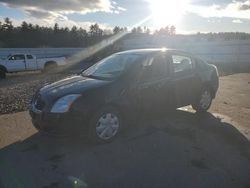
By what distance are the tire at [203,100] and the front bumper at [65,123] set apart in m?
3.46

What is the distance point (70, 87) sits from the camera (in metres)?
5.82

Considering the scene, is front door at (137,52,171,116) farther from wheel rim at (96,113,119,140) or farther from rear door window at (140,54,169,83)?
wheel rim at (96,113,119,140)

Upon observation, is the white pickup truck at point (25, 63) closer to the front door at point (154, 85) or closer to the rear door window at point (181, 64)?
the rear door window at point (181, 64)

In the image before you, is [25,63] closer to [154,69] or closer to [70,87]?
[154,69]

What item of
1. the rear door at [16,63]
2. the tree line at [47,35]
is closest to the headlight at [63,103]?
the rear door at [16,63]

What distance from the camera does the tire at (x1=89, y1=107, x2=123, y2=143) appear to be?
5531mm

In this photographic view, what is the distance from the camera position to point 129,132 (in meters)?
6.45

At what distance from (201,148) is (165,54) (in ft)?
7.41

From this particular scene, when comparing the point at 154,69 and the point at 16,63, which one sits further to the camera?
the point at 16,63

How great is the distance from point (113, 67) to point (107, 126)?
1.43 metres


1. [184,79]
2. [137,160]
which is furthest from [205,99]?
[137,160]

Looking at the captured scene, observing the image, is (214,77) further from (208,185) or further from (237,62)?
(237,62)

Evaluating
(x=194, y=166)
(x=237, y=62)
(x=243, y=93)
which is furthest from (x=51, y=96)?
(x=237, y=62)

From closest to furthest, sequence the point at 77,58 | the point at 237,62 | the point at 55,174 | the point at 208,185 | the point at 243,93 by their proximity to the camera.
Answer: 1. the point at 208,185
2. the point at 55,174
3. the point at 243,93
4. the point at 237,62
5. the point at 77,58
